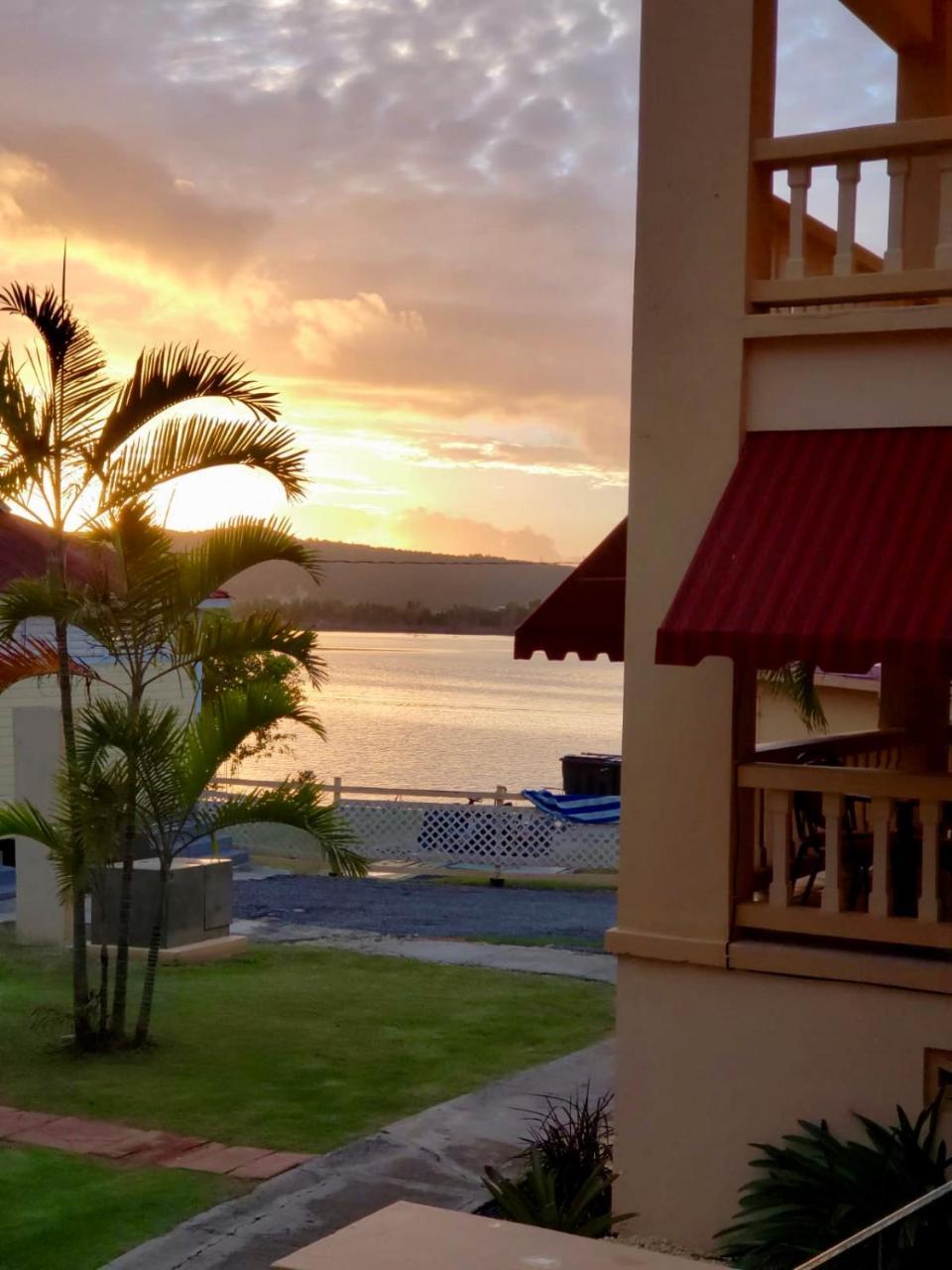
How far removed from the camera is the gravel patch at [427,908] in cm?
1680

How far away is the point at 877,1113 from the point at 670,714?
6.24 feet

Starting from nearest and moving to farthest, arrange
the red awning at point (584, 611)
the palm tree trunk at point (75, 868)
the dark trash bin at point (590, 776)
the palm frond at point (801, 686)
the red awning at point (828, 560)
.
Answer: the red awning at point (828, 560) < the red awning at point (584, 611) < the palm tree trunk at point (75, 868) < the palm frond at point (801, 686) < the dark trash bin at point (590, 776)

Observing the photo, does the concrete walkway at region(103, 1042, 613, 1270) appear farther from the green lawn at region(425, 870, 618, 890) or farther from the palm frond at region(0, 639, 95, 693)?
the green lawn at region(425, 870, 618, 890)

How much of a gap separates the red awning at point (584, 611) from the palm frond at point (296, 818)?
287 cm

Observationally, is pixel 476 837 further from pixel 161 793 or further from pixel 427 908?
pixel 161 793

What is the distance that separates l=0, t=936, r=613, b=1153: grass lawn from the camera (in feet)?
30.1

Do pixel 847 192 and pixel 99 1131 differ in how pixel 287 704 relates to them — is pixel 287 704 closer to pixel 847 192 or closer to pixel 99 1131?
pixel 99 1131

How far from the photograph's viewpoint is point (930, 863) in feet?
21.6

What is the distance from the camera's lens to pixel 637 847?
7059 mm

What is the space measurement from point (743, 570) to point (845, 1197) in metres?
2.52

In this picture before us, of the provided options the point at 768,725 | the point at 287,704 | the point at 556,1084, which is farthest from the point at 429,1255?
the point at 768,725

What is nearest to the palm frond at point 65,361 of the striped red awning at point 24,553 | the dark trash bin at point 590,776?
the striped red awning at point 24,553

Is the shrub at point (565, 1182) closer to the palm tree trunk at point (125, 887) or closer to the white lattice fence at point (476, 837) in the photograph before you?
the palm tree trunk at point (125, 887)

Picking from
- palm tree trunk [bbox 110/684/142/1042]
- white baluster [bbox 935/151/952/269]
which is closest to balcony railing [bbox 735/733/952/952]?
white baluster [bbox 935/151/952/269]
